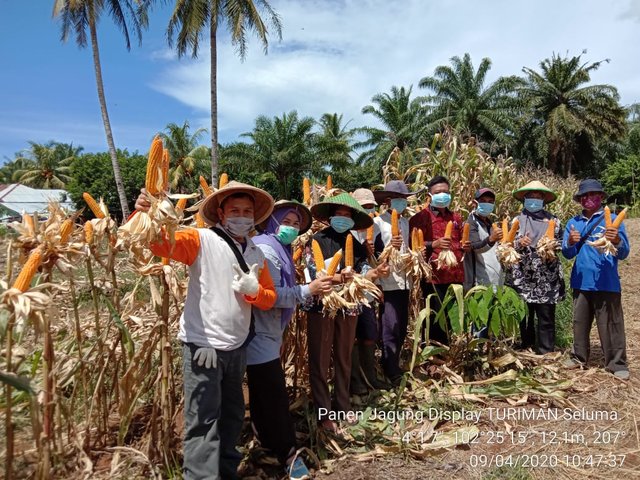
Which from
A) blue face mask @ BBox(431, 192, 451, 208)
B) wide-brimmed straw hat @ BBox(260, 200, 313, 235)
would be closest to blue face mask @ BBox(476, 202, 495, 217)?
blue face mask @ BBox(431, 192, 451, 208)

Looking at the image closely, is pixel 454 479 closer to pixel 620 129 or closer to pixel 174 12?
pixel 174 12

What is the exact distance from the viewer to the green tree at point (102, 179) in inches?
960

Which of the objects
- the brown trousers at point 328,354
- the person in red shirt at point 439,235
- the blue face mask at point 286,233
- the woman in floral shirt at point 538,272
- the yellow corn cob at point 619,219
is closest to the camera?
the blue face mask at point 286,233

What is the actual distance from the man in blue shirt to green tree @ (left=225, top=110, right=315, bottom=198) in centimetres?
2046

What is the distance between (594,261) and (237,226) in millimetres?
3138

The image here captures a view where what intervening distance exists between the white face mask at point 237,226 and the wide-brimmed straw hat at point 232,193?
12 centimetres

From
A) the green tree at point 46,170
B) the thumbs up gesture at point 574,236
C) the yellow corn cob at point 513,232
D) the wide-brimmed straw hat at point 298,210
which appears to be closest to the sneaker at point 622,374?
the thumbs up gesture at point 574,236

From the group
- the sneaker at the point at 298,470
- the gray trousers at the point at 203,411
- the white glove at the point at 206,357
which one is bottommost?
the sneaker at the point at 298,470

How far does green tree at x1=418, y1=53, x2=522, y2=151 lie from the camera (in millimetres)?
25859

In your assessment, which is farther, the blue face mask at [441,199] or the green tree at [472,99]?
the green tree at [472,99]

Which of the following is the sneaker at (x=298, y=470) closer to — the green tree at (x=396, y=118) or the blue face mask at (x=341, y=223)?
the blue face mask at (x=341, y=223)

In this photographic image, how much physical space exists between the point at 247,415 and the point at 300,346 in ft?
1.91

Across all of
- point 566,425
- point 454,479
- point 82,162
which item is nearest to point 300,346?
point 454,479

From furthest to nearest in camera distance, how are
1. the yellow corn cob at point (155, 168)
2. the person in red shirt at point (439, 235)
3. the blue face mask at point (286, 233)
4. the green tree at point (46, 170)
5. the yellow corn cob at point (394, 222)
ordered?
1. the green tree at point (46, 170)
2. the person in red shirt at point (439, 235)
3. the yellow corn cob at point (394, 222)
4. the blue face mask at point (286, 233)
5. the yellow corn cob at point (155, 168)
